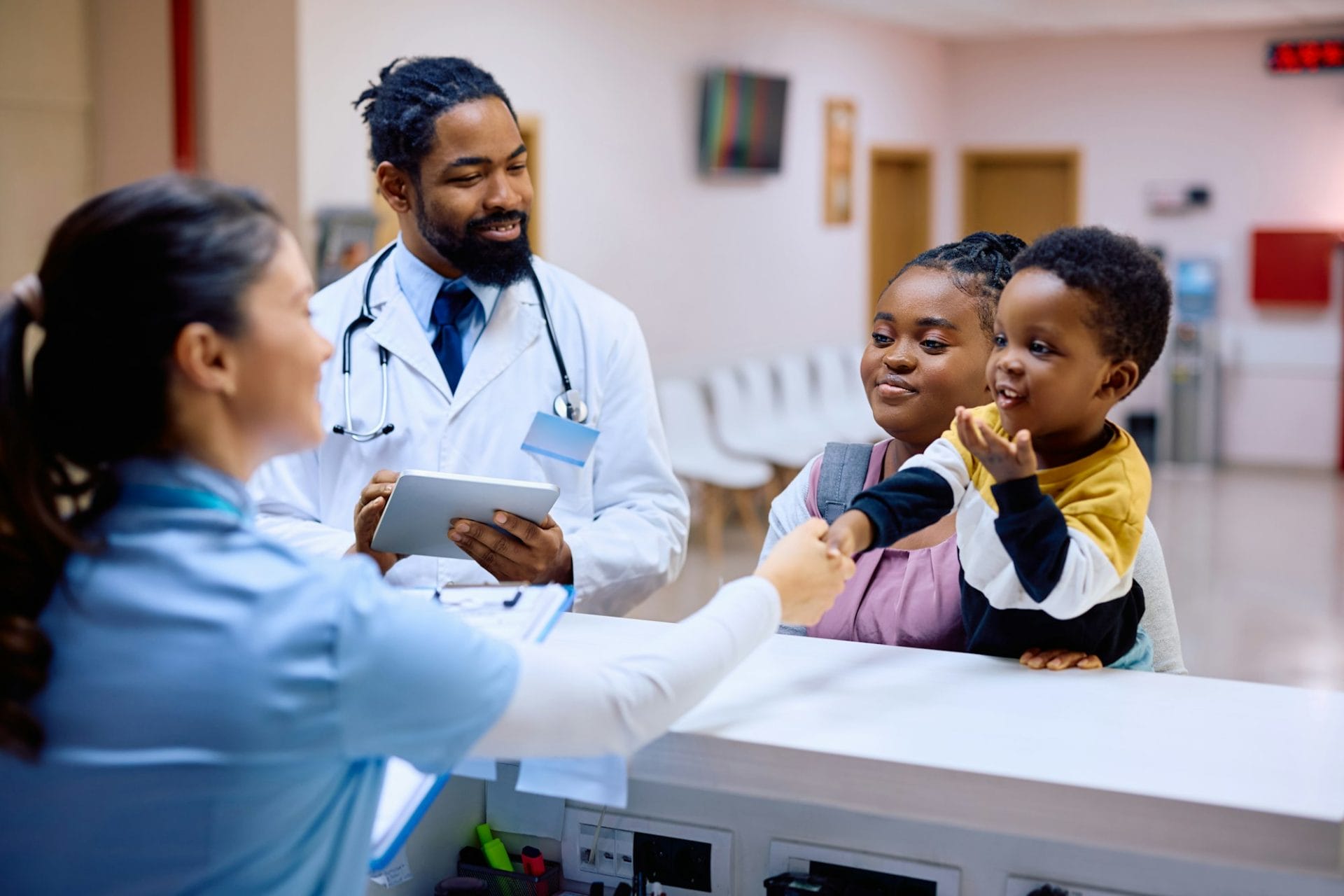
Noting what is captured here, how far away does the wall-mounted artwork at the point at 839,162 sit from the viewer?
357 inches

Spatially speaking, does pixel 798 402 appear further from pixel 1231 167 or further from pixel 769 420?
pixel 1231 167

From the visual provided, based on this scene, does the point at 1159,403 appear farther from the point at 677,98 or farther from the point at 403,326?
the point at 403,326

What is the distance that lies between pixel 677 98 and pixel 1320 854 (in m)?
6.80

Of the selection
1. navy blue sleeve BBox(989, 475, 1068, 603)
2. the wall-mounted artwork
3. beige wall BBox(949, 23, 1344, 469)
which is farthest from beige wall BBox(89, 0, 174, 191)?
beige wall BBox(949, 23, 1344, 469)

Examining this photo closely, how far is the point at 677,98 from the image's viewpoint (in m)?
7.45

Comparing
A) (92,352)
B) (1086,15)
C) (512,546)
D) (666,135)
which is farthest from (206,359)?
(1086,15)

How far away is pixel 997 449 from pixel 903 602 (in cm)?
45

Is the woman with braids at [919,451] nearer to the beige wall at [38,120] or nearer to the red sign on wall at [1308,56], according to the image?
the beige wall at [38,120]

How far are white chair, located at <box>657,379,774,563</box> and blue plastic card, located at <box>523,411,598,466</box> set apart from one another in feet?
14.1

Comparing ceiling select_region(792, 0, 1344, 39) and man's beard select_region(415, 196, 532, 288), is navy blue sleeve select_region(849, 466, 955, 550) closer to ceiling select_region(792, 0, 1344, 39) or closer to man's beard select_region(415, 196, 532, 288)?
man's beard select_region(415, 196, 532, 288)

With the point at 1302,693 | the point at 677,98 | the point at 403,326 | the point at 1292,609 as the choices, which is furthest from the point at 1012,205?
the point at 1302,693

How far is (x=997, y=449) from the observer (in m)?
1.28

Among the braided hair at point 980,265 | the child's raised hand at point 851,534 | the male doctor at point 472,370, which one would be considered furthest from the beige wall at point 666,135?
the child's raised hand at point 851,534

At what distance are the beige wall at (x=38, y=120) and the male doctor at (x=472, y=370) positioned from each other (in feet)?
9.15
